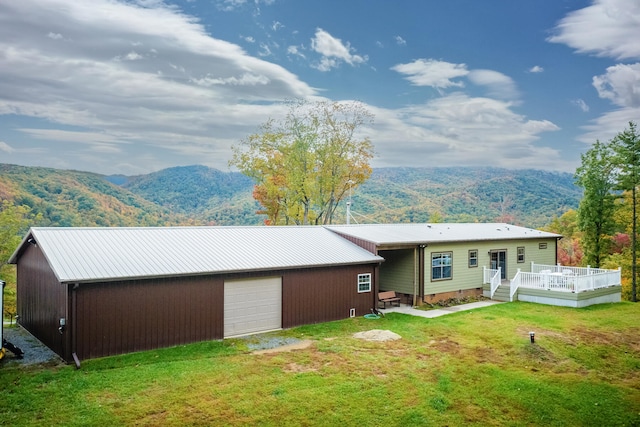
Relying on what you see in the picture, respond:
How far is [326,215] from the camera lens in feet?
119

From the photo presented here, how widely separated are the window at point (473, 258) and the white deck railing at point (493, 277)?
0.71m

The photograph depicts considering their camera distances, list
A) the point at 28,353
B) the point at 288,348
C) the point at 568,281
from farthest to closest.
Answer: the point at 568,281 < the point at 288,348 < the point at 28,353

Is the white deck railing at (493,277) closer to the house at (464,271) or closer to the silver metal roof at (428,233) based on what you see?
the house at (464,271)

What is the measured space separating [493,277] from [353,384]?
44.7 ft

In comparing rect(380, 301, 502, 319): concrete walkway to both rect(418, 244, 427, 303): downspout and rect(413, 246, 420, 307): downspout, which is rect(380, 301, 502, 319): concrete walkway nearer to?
rect(413, 246, 420, 307): downspout

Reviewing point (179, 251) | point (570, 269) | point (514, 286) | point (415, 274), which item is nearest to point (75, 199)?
point (179, 251)

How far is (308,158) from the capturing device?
114ft

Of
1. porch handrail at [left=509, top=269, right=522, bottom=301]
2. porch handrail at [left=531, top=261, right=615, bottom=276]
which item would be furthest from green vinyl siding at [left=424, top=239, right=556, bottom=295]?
porch handrail at [left=509, top=269, right=522, bottom=301]

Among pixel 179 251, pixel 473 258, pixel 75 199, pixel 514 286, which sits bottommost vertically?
pixel 514 286

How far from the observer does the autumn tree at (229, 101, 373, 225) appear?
114 feet

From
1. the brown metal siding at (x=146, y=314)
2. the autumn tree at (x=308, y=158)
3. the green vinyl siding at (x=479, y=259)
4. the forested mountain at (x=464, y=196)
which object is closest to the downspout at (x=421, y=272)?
the green vinyl siding at (x=479, y=259)

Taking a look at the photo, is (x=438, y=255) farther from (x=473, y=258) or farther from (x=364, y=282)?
(x=364, y=282)

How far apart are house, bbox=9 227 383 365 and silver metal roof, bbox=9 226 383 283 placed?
32 millimetres

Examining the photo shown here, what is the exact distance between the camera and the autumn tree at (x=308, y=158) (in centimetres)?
→ 3488
